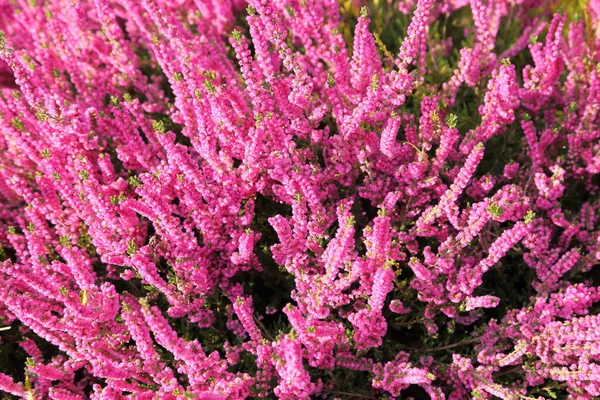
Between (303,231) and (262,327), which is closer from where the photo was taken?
(303,231)

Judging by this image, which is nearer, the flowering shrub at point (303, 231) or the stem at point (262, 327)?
the flowering shrub at point (303, 231)

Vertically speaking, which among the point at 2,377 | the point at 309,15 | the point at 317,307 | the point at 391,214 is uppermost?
the point at 309,15

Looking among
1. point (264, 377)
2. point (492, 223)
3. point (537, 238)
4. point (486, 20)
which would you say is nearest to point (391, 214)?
Answer: point (492, 223)

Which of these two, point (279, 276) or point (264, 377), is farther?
point (279, 276)

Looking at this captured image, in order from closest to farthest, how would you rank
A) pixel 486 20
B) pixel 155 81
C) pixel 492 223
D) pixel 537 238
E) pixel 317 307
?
pixel 317 307
pixel 537 238
pixel 492 223
pixel 486 20
pixel 155 81

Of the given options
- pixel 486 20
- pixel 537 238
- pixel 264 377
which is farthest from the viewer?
pixel 486 20

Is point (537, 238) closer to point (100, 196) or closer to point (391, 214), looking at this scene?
point (391, 214)

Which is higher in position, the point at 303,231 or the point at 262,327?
the point at 303,231

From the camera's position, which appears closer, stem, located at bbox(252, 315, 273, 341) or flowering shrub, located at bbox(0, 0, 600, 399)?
flowering shrub, located at bbox(0, 0, 600, 399)
